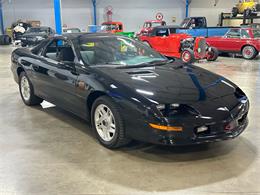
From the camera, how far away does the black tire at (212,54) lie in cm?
1101

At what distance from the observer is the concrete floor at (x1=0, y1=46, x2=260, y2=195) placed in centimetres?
262

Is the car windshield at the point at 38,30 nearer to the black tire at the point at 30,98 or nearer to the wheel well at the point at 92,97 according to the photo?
the black tire at the point at 30,98

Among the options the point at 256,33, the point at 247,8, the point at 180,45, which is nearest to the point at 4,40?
the point at 180,45

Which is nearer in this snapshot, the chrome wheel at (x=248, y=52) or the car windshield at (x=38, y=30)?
the chrome wheel at (x=248, y=52)

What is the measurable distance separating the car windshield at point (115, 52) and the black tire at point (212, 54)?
7.31m

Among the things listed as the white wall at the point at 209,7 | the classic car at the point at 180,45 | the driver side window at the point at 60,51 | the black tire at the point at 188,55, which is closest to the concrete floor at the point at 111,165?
the driver side window at the point at 60,51

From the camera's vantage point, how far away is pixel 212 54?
1109 cm

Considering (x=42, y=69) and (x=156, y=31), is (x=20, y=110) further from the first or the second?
(x=156, y=31)

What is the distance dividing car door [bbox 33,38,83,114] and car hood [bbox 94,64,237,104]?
490 mm

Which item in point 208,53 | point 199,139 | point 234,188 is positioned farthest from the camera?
point 208,53

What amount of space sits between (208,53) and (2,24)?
54.8 feet

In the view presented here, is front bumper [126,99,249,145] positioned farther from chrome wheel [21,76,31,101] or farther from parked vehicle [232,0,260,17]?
parked vehicle [232,0,260,17]

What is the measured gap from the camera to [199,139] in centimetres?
286

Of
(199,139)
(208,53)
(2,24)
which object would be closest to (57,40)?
(199,139)
